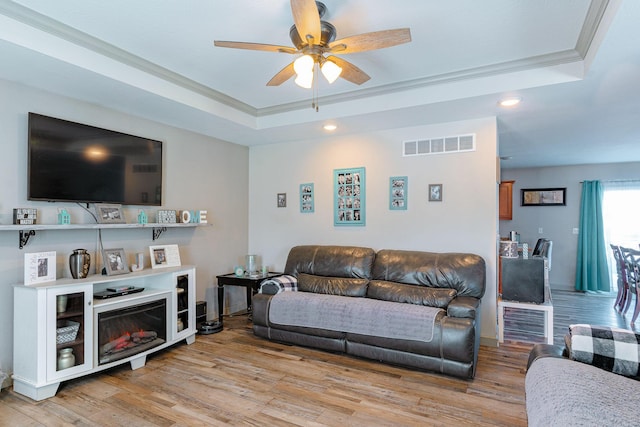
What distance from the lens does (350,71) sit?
2.49m

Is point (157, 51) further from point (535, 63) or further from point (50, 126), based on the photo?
point (535, 63)

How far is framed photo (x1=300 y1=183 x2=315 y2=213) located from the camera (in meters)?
4.75

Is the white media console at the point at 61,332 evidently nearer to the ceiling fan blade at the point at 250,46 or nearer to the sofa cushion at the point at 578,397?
the ceiling fan blade at the point at 250,46

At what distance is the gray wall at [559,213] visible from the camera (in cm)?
680

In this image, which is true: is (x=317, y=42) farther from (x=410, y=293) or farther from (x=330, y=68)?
(x=410, y=293)

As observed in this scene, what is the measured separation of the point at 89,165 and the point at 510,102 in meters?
3.86

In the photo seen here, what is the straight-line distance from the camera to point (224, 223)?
477 centimetres

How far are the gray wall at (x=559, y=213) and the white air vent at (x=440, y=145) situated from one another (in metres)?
4.42

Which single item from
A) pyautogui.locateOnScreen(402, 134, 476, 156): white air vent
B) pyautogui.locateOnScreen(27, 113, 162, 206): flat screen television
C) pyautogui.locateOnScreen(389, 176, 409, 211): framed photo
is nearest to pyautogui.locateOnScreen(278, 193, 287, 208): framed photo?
pyautogui.locateOnScreen(389, 176, 409, 211): framed photo

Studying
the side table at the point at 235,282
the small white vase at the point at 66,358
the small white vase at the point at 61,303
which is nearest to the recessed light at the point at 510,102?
the side table at the point at 235,282

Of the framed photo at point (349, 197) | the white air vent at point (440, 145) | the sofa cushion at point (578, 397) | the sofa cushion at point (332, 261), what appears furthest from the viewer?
the framed photo at point (349, 197)

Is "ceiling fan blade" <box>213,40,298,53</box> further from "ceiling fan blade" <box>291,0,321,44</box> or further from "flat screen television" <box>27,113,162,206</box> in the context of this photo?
"flat screen television" <box>27,113,162,206</box>

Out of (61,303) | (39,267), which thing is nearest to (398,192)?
(61,303)

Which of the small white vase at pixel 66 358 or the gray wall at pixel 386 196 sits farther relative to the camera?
the gray wall at pixel 386 196
